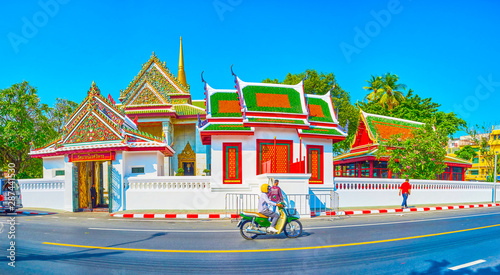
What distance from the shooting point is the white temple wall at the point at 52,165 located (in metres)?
19.3

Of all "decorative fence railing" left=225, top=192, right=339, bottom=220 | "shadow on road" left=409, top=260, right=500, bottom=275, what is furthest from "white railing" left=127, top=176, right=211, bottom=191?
"shadow on road" left=409, top=260, right=500, bottom=275

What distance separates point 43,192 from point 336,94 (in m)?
34.8

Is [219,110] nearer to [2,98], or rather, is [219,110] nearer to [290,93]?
[290,93]

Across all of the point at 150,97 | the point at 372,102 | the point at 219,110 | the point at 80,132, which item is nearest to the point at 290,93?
the point at 219,110

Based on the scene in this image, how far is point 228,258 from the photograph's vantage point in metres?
7.16

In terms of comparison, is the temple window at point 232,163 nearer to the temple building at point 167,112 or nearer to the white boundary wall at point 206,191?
the white boundary wall at point 206,191

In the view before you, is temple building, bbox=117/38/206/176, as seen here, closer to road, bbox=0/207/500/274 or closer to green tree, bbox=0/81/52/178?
green tree, bbox=0/81/52/178

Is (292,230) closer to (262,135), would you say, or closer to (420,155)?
(262,135)

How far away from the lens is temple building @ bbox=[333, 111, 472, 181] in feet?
91.1

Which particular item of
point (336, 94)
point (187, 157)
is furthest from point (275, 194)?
point (336, 94)

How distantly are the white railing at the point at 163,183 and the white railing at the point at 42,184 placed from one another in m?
4.08

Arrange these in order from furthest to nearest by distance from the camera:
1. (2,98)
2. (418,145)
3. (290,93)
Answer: (2,98), (418,145), (290,93)

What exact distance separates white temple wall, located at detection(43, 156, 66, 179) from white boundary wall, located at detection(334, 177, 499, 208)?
1427cm

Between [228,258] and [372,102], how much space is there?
42760 millimetres
